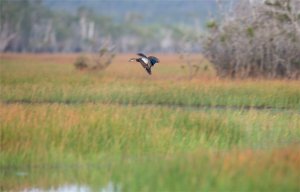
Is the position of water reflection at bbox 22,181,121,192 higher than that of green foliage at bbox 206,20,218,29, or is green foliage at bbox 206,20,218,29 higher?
green foliage at bbox 206,20,218,29

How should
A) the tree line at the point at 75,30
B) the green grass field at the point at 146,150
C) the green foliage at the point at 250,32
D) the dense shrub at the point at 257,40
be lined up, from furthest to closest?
1. the tree line at the point at 75,30
2. the green foliage at the point at 250,32
3. the dense shrub at the point at 257,40
4. the green grass field at the point at 146,150

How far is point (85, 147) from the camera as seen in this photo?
41.7 ft

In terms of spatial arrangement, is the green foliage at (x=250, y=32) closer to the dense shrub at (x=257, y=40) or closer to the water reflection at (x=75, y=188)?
the dense shrub at (x=257, y=40)

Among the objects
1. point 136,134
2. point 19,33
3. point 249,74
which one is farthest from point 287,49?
point 19,33

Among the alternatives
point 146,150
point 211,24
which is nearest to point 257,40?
point 211,24

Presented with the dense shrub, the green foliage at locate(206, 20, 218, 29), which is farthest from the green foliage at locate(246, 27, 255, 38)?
the green foliage at locate(206, 20, 218, 29)

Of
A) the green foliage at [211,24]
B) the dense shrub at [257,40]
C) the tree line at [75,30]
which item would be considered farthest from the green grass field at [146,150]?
the tree line at [75,30]

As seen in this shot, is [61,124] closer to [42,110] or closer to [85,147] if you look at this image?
[85,147]

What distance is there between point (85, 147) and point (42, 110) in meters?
2.22

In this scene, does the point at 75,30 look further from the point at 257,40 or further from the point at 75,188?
the point at 75,188

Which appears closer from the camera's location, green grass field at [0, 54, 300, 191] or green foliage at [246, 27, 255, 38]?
green grass field at [0, 54, 300, 191]

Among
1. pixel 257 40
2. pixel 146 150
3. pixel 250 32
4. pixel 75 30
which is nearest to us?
pixel 146 150

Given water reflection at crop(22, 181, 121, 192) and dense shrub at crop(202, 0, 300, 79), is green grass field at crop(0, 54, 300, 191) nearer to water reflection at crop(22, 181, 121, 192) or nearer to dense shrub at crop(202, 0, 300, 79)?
water reflection at crop(22, 181, 121, 192)

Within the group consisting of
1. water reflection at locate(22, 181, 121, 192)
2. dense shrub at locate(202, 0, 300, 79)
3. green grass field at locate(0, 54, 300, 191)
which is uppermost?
dense shrub at locate(202, 0, 300, 79)
